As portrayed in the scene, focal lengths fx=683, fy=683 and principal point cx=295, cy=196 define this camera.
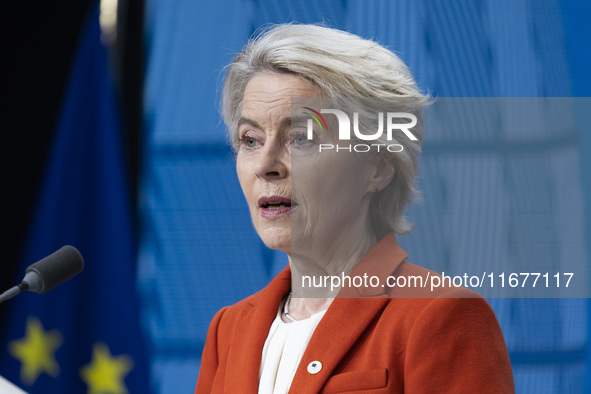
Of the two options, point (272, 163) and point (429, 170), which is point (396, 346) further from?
point (429, 170)

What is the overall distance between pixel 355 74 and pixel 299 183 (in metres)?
0.30

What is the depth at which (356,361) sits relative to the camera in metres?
1.49

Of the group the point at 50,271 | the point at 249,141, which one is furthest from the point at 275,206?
the point at 50,271

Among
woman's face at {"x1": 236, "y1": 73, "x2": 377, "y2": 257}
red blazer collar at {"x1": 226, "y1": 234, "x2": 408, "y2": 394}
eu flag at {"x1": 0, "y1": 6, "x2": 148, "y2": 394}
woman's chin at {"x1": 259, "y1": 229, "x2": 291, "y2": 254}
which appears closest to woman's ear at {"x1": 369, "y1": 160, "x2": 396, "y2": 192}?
woman's face at {"x1": 236, "y1": 73, "x2": 377, "y2": 257}

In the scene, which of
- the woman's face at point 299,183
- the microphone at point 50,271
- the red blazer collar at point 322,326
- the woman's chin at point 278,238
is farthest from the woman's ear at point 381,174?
the microphone at point 50,271

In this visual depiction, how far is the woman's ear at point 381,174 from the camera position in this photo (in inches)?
67.9

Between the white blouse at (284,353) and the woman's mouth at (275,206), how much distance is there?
26 centimetres

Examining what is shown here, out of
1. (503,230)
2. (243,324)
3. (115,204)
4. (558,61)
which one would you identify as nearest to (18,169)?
(115,204)

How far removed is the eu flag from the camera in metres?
2.54

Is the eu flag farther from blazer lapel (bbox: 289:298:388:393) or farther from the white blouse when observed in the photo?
blazer lapel (bbox: 289:298:388:393)

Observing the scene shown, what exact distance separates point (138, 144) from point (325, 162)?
3.62 feet

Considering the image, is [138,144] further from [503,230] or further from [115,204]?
[503,230]

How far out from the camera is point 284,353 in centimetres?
162

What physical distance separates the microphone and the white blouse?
500 millimetres
